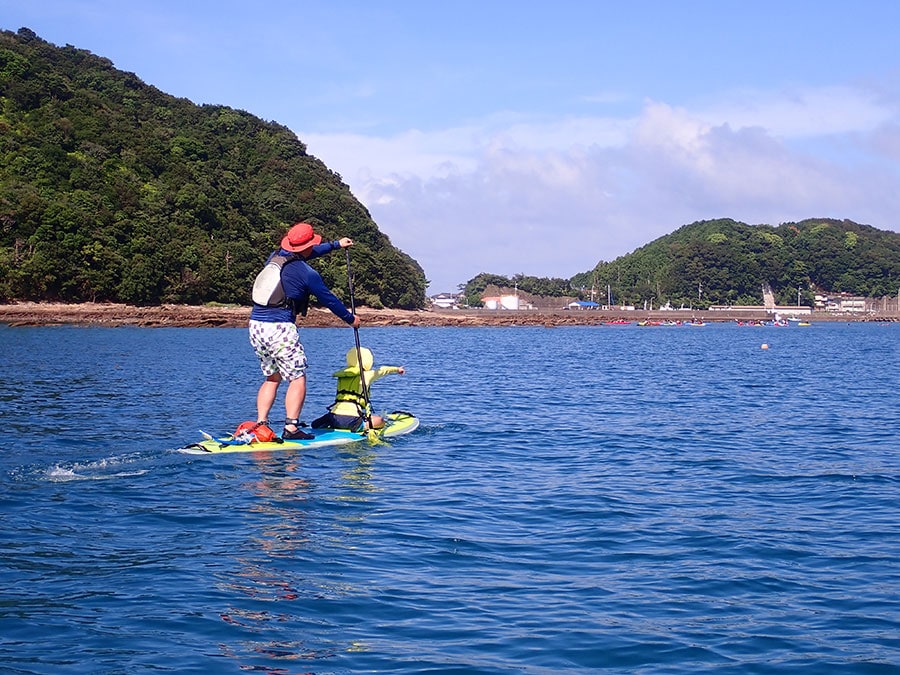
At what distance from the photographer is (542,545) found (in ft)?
28.8

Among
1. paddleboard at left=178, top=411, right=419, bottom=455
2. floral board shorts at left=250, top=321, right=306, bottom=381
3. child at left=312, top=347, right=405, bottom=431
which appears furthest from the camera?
child at left=312, top=347, right=405, bottom=431

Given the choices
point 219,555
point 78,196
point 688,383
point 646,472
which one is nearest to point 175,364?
point 688,383

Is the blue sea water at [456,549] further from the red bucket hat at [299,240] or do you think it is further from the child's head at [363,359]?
the red bucket hat at [299,240]

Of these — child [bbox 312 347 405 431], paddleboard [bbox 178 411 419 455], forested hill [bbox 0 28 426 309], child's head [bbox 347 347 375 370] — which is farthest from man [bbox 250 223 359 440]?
forested hill [bbox 0 28 426 309]

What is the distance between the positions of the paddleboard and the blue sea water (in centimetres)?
33

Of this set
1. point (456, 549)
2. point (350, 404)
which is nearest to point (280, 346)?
point (350, 404)

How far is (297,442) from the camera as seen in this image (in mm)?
13883

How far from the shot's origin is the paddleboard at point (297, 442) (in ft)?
43.7

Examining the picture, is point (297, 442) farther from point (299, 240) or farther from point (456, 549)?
point (456, 549)

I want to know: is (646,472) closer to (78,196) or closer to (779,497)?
(779,497)

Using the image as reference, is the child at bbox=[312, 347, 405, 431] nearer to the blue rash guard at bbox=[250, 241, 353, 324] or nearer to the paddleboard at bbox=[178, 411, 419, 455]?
the paddleboard at bbox=[178, 411, 419, 455]

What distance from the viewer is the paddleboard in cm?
1332

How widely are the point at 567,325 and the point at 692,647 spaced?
149752 mm

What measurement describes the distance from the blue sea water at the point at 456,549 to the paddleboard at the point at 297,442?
1.08 ft
